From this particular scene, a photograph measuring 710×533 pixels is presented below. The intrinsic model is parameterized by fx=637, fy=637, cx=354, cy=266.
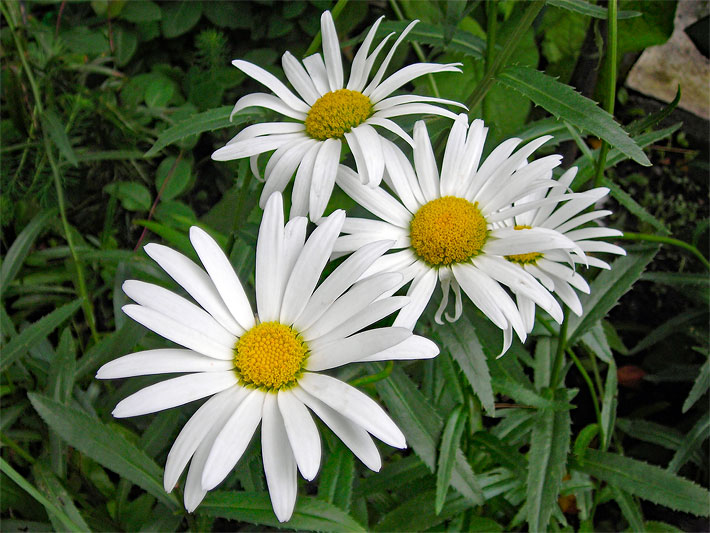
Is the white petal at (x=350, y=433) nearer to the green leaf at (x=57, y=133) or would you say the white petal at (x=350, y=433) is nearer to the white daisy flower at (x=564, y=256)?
the white daisy flower at (x=564, y=256)

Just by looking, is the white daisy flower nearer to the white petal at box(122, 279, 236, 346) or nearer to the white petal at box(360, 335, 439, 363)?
the white petal at box(360, 335, 439, 363)

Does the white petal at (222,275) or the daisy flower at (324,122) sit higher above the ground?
the daisy flower at (324,122)

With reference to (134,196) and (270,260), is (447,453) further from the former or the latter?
(134,196)

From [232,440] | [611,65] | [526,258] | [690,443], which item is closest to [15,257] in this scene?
[232,440]

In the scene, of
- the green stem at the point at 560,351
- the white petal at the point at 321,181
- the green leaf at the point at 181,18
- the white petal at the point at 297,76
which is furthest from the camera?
the green leaf at the point at 181,18

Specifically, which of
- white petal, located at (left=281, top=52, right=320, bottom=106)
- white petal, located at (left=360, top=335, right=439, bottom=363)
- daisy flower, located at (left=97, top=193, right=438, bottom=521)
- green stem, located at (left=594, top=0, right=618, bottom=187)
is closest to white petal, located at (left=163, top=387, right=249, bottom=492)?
daisy flower, located at (left=97, top=193, right=438, bottom=521)

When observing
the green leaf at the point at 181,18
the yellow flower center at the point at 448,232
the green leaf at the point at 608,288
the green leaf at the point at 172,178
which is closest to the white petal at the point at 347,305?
the yellow flower center at the point at 448,232

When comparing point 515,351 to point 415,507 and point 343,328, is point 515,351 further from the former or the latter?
point 343,328
